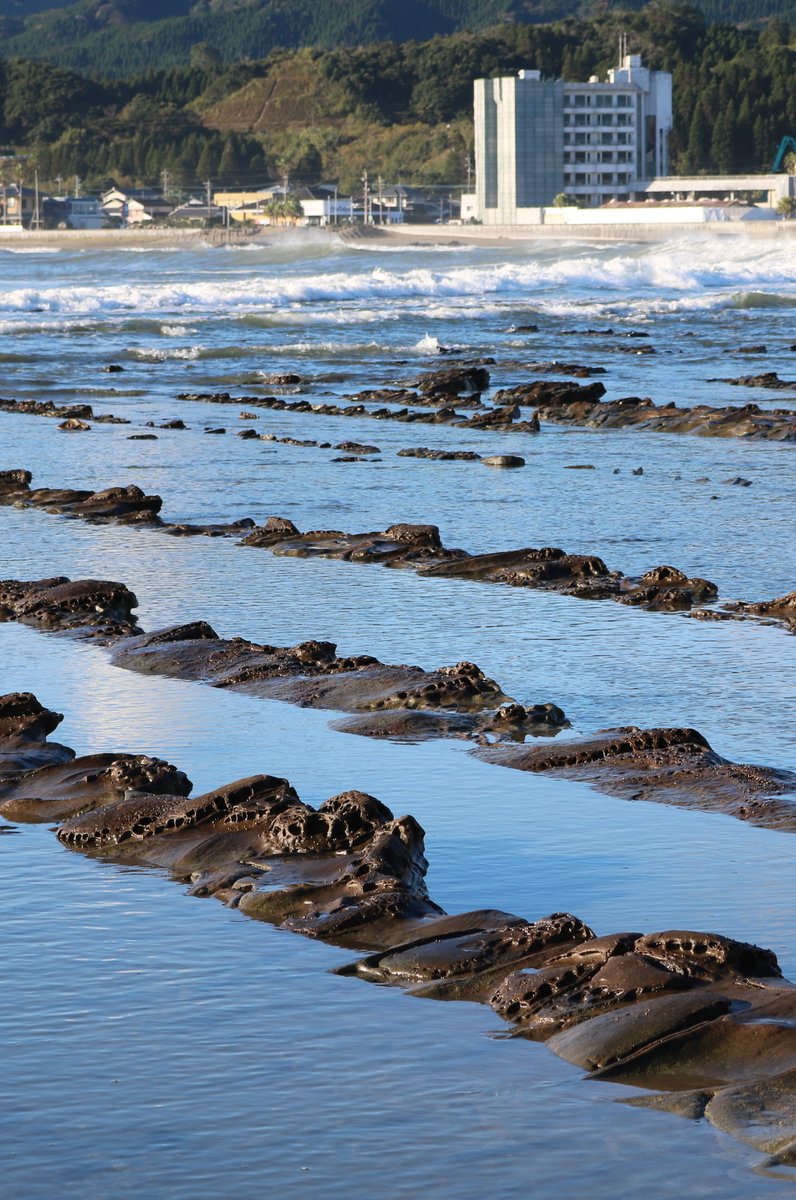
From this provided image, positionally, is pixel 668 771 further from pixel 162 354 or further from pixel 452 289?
pixel 452 289

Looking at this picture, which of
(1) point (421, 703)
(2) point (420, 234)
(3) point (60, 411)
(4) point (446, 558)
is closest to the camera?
(1) point (421, 703)

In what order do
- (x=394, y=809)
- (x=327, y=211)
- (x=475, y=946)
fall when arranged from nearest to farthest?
(x=475, y=946) → (x=394, y=809) → (x=327, y=211)

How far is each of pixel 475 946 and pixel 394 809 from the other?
185 cm

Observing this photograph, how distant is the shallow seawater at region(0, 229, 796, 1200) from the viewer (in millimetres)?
4637

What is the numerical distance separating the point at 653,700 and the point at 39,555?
281 inches

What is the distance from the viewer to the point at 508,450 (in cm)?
2408

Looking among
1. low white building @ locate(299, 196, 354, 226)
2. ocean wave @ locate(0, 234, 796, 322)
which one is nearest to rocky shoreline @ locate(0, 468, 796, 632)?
ocean wave @ locate(0, 234, 796, 322)

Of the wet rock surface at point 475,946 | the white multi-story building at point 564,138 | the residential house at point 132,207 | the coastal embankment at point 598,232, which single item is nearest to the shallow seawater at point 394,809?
the wet rock surface at point 475,946

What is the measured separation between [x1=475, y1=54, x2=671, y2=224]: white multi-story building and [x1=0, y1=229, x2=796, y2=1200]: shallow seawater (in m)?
136

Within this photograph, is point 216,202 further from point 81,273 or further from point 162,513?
point 162,513

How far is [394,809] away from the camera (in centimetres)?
771

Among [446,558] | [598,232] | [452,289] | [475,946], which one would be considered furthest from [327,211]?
[475,946]

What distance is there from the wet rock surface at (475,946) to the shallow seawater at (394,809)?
12 cm

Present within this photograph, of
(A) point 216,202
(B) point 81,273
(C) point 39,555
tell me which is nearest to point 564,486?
(C) point 39,555
